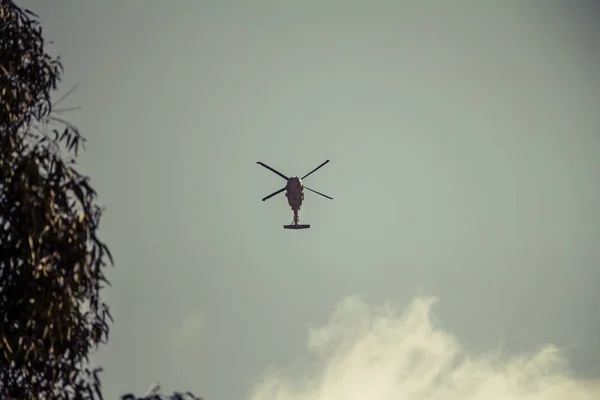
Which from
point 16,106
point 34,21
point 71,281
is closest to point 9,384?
point 71,281

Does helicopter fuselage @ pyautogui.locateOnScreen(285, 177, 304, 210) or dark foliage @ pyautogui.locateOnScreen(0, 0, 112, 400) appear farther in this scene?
helicopter fuselage @ pyautogui.locateOnScreen(285, 177, 304, 210)

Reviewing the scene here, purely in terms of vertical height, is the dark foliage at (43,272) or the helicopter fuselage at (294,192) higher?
the helicopter fuselage at (294,192)

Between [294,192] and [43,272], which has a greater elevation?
[294,192]

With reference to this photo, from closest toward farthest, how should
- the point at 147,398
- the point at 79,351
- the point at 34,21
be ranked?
the point at 147,398
the point at 79,351
the point at 34,21

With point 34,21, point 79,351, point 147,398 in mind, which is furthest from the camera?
point 34,21

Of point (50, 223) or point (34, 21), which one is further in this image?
point (34, 21)

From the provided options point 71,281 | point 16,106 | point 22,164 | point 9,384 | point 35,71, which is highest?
point 35,71

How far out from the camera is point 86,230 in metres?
25.6

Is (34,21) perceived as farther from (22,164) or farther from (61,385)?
(61,385)

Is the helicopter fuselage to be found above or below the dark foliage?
above

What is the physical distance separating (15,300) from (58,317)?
1.05 metres

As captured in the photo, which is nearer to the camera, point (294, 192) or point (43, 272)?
point (43, 272)

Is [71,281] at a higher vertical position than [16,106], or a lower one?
lower

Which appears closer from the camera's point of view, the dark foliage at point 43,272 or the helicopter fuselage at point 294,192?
the dark foliage at point 43,272
